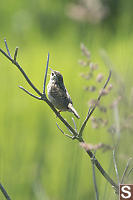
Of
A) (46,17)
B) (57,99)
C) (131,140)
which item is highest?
(46,17)

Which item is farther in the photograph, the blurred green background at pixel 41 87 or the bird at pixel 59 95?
the blurred green background at pixel 41 87

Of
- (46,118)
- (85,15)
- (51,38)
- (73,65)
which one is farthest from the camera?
(51,38)

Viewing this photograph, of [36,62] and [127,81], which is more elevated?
[36,62]

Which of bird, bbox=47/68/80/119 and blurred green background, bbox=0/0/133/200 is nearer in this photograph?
bird, bbox=47/68/80/119

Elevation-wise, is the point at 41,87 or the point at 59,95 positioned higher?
the point at 41,87

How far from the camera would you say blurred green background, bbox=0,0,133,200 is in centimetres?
130

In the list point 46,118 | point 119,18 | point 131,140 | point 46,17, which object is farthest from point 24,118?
point 131,140

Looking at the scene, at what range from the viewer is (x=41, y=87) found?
2756 mm

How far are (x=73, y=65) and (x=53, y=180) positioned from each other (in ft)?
3.45

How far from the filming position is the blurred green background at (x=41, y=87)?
130 centimetres

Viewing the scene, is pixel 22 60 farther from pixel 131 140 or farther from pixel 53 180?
pixel 131 140

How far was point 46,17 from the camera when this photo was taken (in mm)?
3605

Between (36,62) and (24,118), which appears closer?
(24,118)

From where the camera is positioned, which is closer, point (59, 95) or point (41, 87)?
point (59, 95)
